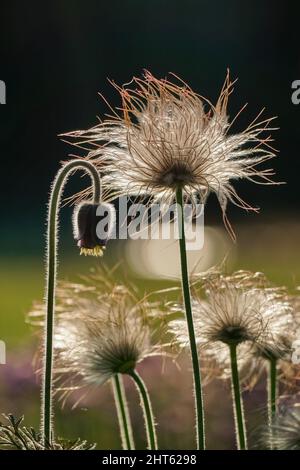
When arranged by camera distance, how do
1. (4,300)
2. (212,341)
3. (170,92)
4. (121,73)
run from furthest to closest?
(121,73)
(4,300)
(170,92)
(212,341)

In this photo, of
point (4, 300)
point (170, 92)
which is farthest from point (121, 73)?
point (170, 92)

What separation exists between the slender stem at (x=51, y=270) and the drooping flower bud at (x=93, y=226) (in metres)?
0.03

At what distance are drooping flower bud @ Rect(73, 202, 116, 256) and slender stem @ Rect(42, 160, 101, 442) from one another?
0.10 ft

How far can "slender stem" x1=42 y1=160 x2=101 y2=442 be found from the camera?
178 cm

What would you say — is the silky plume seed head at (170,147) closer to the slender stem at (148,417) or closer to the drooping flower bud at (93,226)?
the drooping flower bud at (93,226)

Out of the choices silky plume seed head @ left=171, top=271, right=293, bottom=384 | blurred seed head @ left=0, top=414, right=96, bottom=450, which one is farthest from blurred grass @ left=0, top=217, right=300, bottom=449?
blurred seed head @ left=0, top=414, right=96, bottom=450

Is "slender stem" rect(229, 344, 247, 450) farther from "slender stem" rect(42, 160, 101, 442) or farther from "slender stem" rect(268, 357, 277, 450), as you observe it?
"slender stem" rect(42, 160, 101, 442)

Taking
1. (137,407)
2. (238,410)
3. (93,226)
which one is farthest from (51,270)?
(137,407)

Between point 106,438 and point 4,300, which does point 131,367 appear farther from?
point 4,300

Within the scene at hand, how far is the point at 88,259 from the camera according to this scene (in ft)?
31.9

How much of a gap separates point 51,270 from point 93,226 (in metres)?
0.17

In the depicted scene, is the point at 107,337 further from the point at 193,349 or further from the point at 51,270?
the point at 193,349
